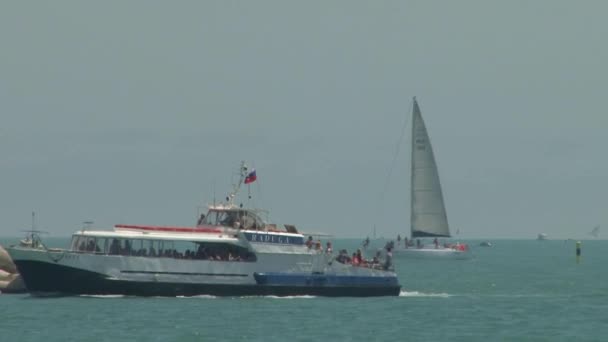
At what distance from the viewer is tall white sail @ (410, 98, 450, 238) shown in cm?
13050

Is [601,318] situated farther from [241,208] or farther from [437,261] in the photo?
[437,261]

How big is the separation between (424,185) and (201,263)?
6341cm

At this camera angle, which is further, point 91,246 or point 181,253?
point 181,253

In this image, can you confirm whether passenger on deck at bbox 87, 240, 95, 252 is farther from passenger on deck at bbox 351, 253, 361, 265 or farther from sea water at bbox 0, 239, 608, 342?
passenger on deck at bbox 351, 253, 361, 265

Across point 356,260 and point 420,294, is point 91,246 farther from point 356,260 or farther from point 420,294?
point 420,294

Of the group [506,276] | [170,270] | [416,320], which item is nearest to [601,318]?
[416,320]

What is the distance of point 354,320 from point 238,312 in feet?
17.4

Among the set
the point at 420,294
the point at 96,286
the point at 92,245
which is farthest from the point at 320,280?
the point at 92,245

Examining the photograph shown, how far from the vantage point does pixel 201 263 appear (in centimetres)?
6994

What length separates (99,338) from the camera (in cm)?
5606

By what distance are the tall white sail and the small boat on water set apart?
57490 millimetres

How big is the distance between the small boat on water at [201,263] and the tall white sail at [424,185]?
57490 millimetres

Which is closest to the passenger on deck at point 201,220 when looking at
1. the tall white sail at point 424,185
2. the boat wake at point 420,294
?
the boat wake at point 420,294

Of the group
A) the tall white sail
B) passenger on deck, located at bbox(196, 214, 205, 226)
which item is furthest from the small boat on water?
the tall white sail
